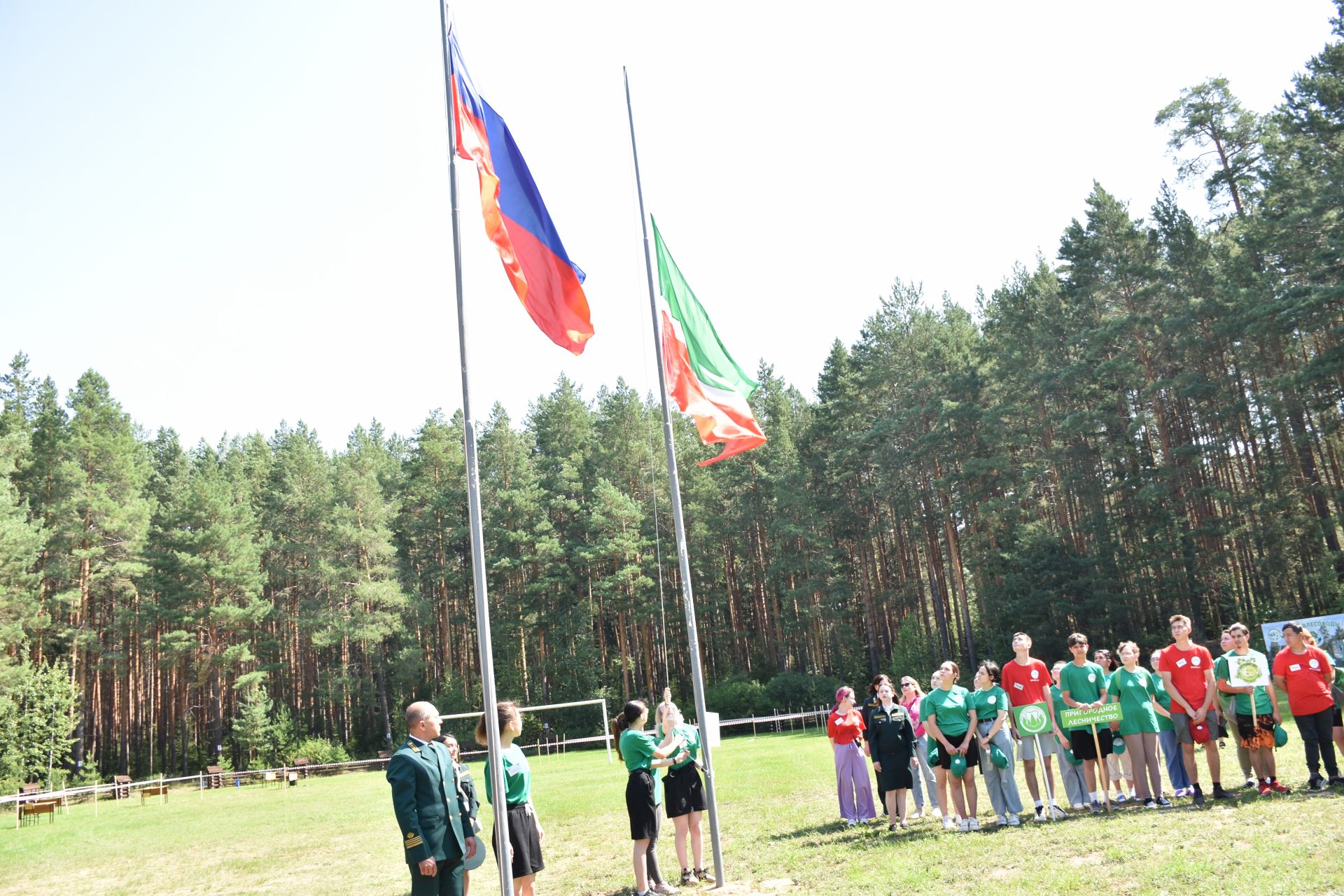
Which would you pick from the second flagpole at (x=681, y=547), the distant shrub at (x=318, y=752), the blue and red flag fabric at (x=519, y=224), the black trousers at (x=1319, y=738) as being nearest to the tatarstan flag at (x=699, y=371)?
the second flagpole at (x=681, y=547)

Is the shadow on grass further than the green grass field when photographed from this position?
Yes

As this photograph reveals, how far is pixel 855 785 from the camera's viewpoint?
36.9 feet

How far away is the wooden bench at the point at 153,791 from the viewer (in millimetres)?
31773

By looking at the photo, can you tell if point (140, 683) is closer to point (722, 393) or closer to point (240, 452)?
point (240, 452)

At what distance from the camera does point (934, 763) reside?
10133 mm

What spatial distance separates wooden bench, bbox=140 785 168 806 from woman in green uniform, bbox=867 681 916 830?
30247 mm

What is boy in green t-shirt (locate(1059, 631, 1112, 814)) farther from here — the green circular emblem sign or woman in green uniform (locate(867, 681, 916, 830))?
woman in green uniform (locate(867, 681, 916, 830))

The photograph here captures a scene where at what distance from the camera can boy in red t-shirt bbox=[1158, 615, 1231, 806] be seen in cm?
988

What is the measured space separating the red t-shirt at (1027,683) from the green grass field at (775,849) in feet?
4.49

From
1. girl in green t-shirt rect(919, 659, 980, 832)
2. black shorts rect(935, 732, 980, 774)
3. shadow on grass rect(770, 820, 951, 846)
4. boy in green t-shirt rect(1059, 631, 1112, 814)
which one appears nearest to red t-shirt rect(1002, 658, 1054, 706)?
boy in green t-shirt rect(1059, 631, 1112, 814)

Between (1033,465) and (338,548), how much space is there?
36454 mm

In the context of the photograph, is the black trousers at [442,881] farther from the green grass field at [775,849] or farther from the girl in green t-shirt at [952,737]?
the girl in green t-shirt at [952,737]

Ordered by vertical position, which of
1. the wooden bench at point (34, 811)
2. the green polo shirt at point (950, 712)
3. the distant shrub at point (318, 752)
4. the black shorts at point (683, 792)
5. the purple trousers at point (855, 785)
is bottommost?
the distant shrub at point (318, 752)

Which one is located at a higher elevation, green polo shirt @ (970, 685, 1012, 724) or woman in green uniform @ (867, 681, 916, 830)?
green polo shirt @ (970, 685, 1012, 724)
